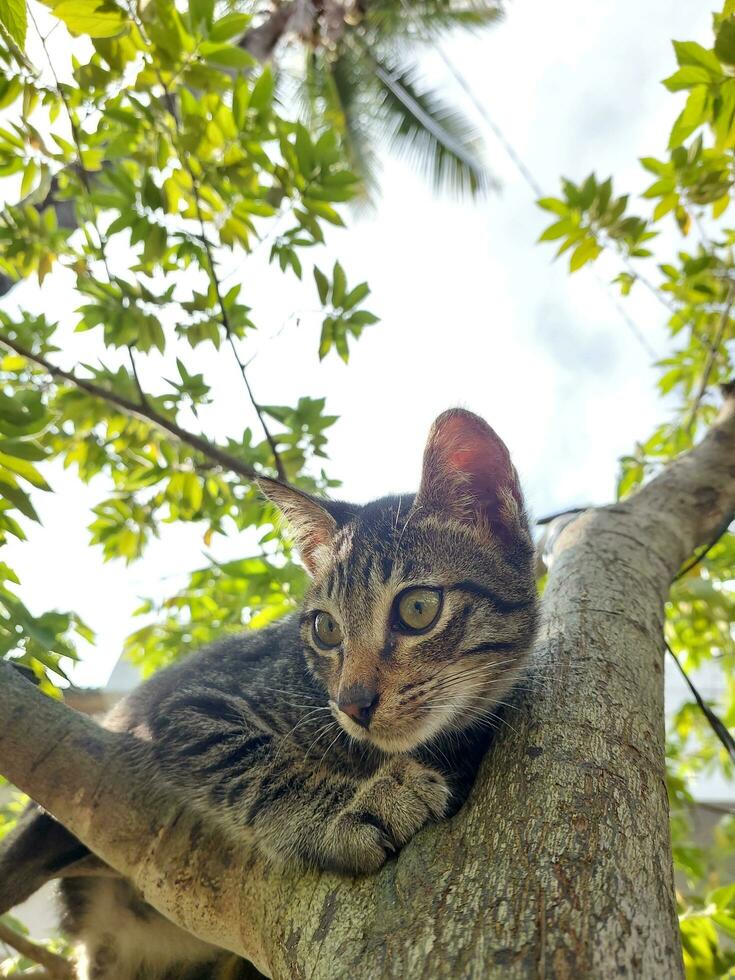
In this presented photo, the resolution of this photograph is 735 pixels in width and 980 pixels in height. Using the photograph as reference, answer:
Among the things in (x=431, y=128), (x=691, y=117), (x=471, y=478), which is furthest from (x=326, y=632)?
(x=431, y=128)

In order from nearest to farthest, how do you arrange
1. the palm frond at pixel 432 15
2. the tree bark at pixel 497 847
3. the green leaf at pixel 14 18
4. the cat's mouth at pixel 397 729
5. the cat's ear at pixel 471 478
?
the tree bark at pixel 497 847
the green leaf at pixel 14 18
the cat's mouth at pixel 397 729
the cat's ear at pixel 471 478
the palm frond at pixel 432 15

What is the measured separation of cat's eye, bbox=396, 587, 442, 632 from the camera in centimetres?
169

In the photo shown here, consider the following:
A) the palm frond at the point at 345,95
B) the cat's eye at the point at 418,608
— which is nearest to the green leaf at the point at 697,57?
the cat's eye at the point at 418,608

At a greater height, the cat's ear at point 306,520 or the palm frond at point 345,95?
the palm frond at point 345,95

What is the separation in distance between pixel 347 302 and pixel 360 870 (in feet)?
5.91

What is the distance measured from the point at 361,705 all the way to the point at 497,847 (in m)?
0.53

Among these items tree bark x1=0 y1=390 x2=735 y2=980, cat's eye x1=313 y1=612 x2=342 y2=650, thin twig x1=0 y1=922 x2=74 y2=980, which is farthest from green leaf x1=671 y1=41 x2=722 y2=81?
thin twig x1=0 y1=922 x2=74 y2=980

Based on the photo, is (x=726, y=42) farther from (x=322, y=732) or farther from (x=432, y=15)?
(x=432, y=15)

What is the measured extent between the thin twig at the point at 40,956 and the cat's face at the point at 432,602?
130 cm

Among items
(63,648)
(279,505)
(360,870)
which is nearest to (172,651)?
(279,505)

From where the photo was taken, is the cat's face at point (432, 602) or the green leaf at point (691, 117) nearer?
the cat's face at point (432, 602)

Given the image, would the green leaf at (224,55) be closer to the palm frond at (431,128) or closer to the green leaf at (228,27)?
the green leaf at (228,27)

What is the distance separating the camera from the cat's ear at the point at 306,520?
6.95 ft

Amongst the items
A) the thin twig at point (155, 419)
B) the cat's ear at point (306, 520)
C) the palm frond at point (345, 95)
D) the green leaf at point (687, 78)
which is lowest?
the cat's ear at point (306, 520)
